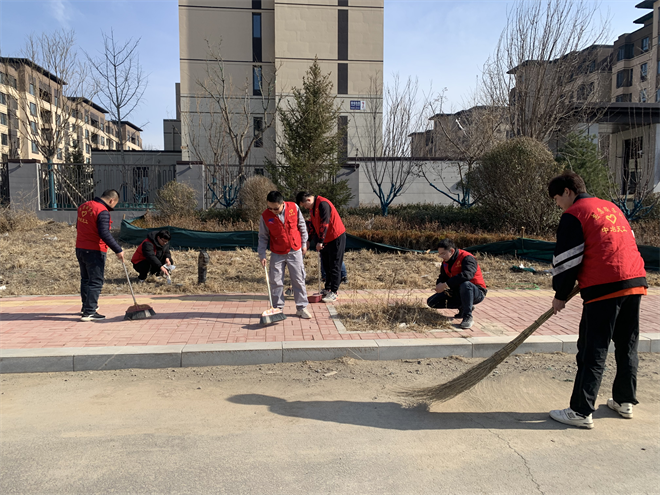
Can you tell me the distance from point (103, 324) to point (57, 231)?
10.0 m

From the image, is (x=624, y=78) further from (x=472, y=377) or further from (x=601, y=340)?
(x=472, y=377)

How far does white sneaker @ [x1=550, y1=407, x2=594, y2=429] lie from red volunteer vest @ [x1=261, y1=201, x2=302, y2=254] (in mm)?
3682

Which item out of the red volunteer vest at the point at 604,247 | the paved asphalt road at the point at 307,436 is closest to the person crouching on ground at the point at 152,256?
the paved asphalt road at the point at 307,436

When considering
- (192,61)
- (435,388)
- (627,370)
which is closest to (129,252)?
(435,388)

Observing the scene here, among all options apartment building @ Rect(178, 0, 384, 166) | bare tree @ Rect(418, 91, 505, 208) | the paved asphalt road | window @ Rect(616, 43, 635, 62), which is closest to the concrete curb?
the paved asphalt road

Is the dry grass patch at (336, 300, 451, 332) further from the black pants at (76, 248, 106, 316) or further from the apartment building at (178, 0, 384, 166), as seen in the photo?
the apartment building at (178, 0, 384, 166)

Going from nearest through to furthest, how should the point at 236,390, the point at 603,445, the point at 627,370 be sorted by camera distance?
1. the point at 603,445
2. the point at 627,370
3. the point at 236,390

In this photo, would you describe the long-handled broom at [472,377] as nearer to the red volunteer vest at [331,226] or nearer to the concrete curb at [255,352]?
the concrete curb at [255,352]

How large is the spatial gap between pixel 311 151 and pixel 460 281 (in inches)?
419

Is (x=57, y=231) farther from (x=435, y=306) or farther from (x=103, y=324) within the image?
(x=435, y=306)

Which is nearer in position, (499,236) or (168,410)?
(168,410)

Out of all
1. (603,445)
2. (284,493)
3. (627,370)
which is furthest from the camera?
(627,370)

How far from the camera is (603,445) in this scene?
323 cm

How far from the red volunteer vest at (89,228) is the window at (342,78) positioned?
95.7 ft
